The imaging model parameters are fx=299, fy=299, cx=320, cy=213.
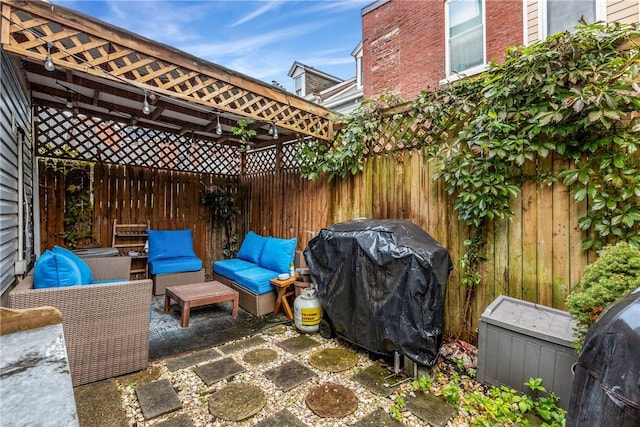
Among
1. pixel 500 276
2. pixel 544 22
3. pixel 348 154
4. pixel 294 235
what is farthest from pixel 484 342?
pixel 544 22

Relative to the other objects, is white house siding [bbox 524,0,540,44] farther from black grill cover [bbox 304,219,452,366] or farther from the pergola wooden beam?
black grill cover [bbox 304,219,452,366]

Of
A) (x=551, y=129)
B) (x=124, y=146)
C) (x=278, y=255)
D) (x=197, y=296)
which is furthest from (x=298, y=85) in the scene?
(x=551, y=129)

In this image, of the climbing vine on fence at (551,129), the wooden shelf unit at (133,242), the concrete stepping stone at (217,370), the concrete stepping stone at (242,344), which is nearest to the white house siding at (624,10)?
the climbing vine on fence at (551,129)

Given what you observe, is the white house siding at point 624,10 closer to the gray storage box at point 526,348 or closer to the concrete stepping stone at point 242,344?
the gray storage box at point 526,348

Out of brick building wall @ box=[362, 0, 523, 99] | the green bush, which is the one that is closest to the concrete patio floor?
the green bush

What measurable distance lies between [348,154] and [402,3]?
17.1ft

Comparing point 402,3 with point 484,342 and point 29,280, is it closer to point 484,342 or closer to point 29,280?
point 484,342

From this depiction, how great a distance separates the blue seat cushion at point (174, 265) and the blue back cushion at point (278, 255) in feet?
4.07

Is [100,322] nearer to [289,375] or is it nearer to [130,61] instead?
[289,375]

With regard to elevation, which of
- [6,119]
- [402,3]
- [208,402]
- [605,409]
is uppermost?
[402,3]

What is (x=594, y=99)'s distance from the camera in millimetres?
2039

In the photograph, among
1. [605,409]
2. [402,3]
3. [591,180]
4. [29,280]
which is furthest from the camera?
[402,3]

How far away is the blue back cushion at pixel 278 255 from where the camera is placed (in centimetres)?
411

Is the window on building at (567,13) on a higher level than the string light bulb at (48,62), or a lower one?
higher
